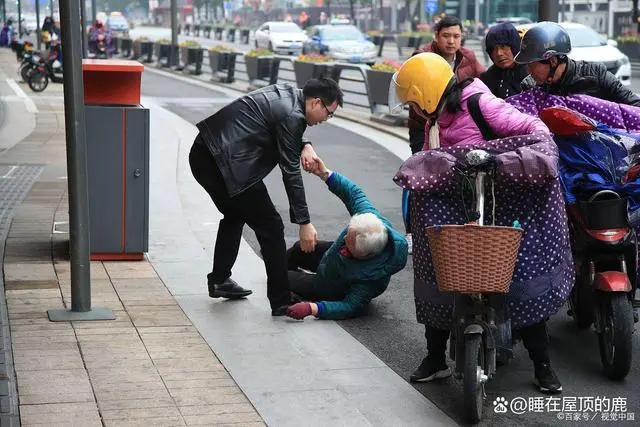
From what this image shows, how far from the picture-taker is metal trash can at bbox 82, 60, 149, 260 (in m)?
8.77

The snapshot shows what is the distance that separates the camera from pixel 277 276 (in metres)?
7.39

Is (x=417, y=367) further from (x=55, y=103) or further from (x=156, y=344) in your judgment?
(x=55, y=103)

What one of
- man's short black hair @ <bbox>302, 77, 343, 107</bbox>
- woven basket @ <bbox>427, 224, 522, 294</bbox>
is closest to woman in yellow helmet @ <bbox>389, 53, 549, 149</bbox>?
woven basket @ <bbox>427, 224, 522, 294</bbox>

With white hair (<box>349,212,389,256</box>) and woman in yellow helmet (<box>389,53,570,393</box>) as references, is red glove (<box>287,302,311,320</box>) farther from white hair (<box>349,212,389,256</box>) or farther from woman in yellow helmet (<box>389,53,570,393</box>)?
woman in yellow helmet (<box>389,53,570,393</box>)

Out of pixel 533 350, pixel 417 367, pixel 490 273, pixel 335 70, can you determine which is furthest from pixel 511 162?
pixel 335 70

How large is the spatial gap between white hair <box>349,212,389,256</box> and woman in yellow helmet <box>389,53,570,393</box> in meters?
1.24

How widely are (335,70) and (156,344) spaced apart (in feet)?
59.4

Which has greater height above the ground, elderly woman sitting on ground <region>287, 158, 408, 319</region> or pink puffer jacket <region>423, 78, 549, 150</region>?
pink puffer jacket <region>423, 78, 549, 150</region>

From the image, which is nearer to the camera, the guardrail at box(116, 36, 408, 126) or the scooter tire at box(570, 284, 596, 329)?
the scooter tire at box(570, 284, 596, 329)

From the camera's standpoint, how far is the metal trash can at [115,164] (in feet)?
28.8

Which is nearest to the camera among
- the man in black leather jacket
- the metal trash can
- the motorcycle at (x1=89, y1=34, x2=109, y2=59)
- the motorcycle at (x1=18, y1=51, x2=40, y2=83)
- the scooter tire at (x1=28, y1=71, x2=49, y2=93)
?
the man in black leather jacket

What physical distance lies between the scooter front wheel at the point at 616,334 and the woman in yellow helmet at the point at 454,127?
36 centimetres

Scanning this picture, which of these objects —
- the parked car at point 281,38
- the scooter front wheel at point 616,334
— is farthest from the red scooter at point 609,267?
the parked car at point 281,38

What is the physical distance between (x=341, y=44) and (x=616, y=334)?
42009 mm
